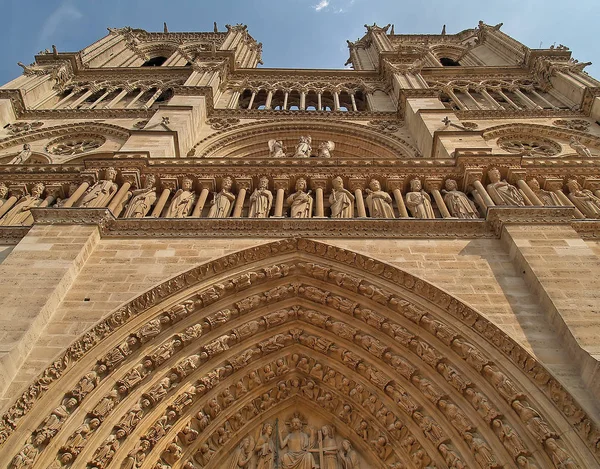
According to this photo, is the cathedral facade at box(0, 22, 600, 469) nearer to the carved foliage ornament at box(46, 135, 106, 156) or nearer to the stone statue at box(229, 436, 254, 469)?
the stone statue at box(229, 436, 254, 469)

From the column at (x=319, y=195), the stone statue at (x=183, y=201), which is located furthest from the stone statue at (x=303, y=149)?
the stone statue at (x=183, y=201)

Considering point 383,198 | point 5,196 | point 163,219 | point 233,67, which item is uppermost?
point 233,67

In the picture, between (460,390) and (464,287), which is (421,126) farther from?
(460,390)

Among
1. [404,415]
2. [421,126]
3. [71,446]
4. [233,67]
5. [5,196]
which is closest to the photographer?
[71,446]

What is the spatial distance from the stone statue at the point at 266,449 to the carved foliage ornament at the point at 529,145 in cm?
1122

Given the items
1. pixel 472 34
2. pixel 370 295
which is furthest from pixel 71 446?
pixel 472 34

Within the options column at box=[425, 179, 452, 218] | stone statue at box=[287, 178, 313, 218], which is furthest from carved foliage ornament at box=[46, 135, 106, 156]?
column at box=[425, 179, 452, 218]

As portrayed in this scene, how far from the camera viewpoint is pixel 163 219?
7.89m

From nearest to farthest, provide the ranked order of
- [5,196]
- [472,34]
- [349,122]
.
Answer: [5,196] < [349,122] < [472,34]

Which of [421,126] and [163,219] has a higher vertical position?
[421,126]

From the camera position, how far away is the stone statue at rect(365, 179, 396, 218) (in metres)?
8.45

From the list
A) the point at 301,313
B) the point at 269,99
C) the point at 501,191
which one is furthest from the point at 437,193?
the point at 269,99

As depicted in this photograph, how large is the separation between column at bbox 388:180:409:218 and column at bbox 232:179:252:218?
2.57m

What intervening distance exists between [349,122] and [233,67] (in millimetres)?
7140
